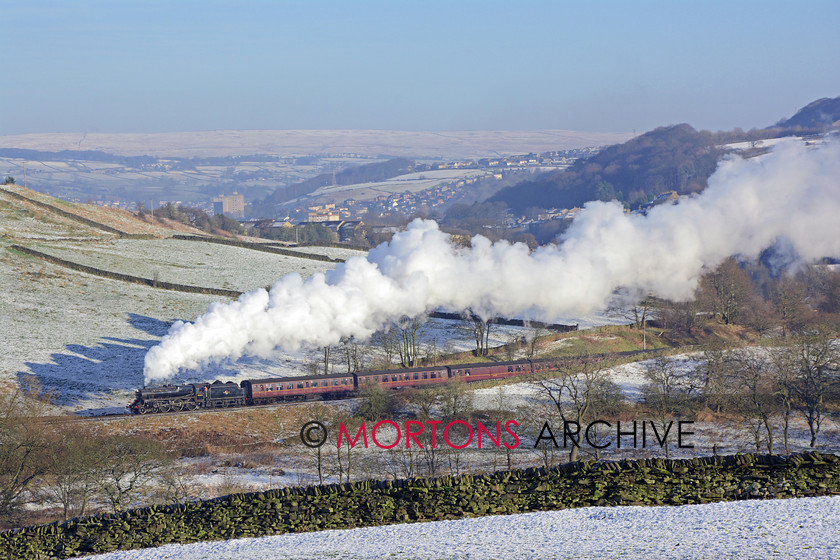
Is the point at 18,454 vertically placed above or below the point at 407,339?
above

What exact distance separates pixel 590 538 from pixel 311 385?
132ft

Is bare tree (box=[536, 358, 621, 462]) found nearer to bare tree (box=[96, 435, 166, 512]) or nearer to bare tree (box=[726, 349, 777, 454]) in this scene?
bare tree (box=[726, 349, 777, 454])

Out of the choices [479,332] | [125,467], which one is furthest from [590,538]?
[479,332]

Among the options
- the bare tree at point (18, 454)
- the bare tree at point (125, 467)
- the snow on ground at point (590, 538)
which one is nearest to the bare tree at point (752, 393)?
the snow on ground at point (590, 538)

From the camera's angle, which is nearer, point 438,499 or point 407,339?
point 438,499

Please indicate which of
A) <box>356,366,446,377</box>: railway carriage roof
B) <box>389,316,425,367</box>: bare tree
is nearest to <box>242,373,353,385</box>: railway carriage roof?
<box>356,366,446,377</box>: railway carriage roof

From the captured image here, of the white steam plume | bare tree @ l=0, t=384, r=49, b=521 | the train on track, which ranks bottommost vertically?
the train on track

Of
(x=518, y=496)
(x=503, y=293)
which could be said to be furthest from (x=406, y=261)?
(x=518, y=496)

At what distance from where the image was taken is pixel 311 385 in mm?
63969

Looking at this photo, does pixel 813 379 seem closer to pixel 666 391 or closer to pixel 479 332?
pixel 666 391

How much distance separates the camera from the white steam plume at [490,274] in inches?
2458

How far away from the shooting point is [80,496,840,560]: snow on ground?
24.9 meters

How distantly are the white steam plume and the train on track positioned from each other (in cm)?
327

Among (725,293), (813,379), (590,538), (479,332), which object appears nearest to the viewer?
(590,538)
